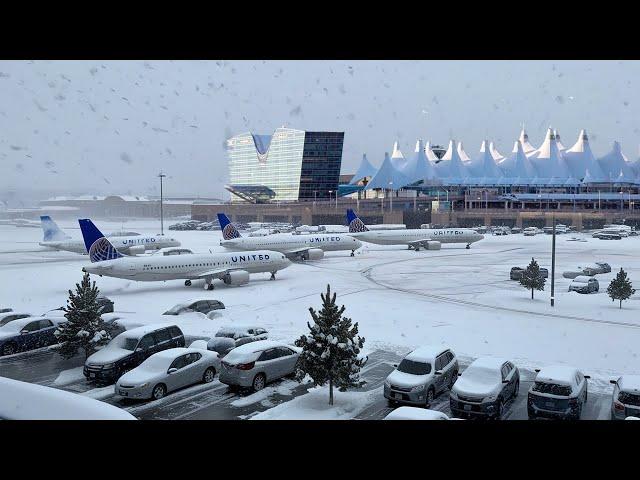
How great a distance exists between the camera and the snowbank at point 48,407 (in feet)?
15.4

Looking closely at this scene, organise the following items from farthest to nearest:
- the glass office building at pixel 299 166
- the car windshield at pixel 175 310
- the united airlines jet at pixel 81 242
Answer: the glass office building at pixel 299 166 < the united airlines jet at pixel 81 242 < the car windshield at pixel 175 310

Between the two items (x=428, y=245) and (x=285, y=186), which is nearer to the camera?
(x=428, y=245)

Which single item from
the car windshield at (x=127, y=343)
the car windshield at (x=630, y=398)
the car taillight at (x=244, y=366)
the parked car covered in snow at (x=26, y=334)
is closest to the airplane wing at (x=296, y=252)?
the parked car covered in snow at (x=26, y=334)

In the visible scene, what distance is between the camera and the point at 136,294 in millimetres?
29266

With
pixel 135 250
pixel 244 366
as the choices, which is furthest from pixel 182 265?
pixel 135 250

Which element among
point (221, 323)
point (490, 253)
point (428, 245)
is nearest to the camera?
point (221, 323)

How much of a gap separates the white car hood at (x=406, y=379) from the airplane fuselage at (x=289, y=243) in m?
30.5

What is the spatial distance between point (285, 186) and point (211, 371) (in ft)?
368

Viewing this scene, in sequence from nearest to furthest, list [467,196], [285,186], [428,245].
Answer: [428,245], [467,196], [285,186]

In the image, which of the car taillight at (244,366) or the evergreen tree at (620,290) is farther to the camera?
the evergreen tree at (620,290)

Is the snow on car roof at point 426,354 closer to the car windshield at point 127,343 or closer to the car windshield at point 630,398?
the car windshield at point 630,398
